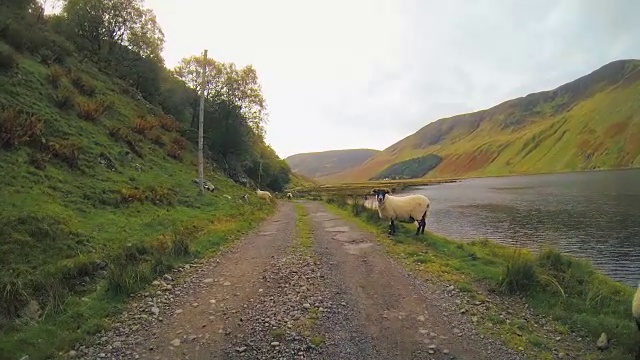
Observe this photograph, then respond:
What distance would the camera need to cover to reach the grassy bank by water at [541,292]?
7.16m

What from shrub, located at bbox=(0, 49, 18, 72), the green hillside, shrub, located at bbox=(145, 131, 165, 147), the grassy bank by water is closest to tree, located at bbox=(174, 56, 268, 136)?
the green hillside

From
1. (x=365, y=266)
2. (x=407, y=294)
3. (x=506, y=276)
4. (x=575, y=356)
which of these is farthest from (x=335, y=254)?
(x=575, y=356)

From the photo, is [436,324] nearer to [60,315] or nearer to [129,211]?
[60,315]

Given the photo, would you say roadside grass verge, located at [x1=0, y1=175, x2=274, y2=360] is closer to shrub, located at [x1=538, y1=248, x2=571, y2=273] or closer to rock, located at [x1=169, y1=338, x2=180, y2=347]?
rock, located at [x1=169, y1=338, x2=180, y2=347]

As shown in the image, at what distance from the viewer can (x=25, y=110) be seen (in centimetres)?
1750

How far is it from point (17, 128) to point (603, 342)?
1982 centimetres

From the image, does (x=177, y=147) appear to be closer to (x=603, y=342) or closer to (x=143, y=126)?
(x=143, y=126)

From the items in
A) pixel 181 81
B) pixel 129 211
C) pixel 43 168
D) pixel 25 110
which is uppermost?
pixel 181 81

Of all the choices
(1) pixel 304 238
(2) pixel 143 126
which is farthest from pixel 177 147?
(1) pixel 304 238

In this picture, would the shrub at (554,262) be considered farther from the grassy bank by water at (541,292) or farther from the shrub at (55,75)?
the shrub at (55,75)

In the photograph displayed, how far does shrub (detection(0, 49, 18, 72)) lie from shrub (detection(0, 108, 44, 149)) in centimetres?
434

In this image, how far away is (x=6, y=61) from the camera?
19031 mm

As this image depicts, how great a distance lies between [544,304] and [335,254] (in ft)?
23.0

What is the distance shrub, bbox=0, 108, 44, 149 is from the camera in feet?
46.4
